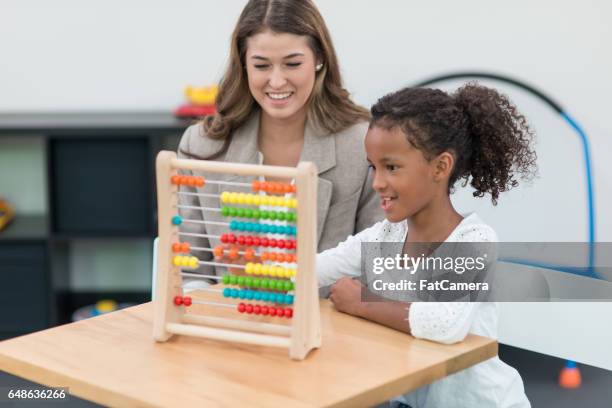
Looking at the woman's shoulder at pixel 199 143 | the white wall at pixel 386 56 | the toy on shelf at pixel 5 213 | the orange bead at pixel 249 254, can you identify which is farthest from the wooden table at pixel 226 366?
the toy on shelf at pixel 5 213

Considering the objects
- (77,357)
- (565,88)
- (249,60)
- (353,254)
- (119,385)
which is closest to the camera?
(119,385)

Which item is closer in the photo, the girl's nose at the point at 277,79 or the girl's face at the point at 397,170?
the girl's face at the point at 397,170

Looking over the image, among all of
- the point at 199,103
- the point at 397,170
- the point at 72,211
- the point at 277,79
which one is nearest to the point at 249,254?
the point at 397,170

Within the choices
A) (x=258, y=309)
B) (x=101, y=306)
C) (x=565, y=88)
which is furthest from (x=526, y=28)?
(x=258, y=309)

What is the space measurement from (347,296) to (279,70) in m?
0.65

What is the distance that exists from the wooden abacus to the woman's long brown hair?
2.37ft

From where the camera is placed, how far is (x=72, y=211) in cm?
372

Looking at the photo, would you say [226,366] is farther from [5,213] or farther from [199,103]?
[5,213]

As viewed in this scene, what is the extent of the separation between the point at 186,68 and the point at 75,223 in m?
0.74

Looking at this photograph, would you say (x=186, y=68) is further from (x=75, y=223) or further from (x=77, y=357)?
(x=77, y=357)

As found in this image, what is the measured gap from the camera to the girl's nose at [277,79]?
7.04ft

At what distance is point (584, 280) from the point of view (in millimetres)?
1980

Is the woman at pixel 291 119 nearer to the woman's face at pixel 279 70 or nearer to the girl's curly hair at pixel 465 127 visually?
the woman's face at pixel 279 70

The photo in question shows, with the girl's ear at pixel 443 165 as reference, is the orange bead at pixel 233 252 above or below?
below
